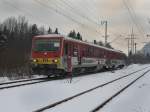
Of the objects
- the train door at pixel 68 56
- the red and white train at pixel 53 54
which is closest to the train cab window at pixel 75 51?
the red and white train at pixel 53 54

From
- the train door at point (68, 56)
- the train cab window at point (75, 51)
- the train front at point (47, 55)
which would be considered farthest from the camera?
the train cab window at point (75, 51)

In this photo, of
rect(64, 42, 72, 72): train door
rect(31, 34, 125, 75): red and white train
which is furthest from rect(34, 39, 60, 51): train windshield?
rect(64, 42, 72, 72): train door

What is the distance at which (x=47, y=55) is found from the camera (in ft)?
86.4

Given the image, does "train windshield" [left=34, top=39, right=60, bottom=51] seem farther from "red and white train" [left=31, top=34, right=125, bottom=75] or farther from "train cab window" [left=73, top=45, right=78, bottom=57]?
"train cab window" [left=73, top=45, right=78, bottom=57]

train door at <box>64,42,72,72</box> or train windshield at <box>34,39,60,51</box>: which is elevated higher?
train windshield at <box>34,39,60,51</box>

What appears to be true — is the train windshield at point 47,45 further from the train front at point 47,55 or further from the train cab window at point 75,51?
the train cab window at point 75,51

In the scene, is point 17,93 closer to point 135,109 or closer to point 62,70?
point 135,109

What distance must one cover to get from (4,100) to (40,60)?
1278cm

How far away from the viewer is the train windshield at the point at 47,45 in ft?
86.6

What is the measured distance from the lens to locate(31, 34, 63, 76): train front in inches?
1019

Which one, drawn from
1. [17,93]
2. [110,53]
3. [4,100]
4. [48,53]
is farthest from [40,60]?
[110,53]

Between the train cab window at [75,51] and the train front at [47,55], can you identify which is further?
the train cab window at [75,51]

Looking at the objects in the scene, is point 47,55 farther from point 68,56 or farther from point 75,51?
point 75,51

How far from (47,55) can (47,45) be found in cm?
84
